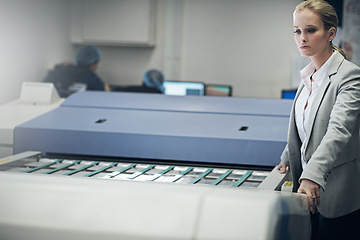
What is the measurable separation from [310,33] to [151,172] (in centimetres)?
78

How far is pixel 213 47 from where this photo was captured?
20.6 feet

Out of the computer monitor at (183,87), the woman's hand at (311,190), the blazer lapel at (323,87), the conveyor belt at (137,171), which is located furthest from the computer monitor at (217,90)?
the woman's hand at (311,190)

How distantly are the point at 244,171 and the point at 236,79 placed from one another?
4.38m

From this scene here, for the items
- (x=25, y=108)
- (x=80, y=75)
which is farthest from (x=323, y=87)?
(x=80, y=75)

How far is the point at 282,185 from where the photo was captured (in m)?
1.58

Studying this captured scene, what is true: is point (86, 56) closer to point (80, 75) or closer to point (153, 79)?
point (80, 75)

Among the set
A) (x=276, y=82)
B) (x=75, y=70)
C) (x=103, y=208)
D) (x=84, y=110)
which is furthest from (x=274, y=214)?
(x=276, y=82)

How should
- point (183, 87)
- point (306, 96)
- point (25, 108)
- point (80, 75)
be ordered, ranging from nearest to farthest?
point (306, 96) < point (25, 108) < point (80, 75) < point (183, 87)

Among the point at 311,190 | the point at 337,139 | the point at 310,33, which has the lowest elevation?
the point at 311,190

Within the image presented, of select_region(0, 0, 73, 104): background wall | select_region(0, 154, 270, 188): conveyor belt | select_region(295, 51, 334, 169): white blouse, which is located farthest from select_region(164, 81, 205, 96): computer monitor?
select_region(295, 51, 334, 169): white blouse

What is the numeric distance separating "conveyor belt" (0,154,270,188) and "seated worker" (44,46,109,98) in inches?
94.6

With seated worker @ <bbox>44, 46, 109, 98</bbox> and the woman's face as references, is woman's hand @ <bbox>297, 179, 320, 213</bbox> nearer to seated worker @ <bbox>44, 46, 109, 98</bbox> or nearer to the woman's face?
the woman's face

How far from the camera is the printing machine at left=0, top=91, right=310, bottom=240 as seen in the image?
3.39 ft

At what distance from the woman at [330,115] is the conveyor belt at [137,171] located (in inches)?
12.7
